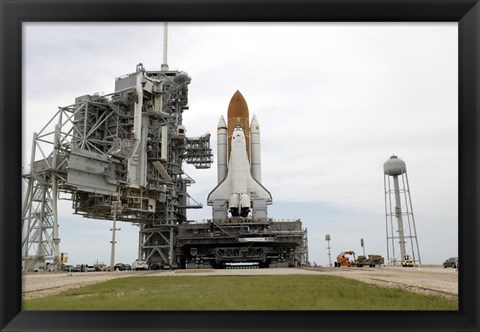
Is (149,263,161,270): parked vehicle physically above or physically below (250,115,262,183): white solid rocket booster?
below

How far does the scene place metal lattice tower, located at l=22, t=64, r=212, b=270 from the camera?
144 feet

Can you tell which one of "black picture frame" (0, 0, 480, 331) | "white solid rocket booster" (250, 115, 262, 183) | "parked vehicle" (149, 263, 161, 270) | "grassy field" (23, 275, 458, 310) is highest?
"white solid rocket booster" (250, 115, 262, 183)

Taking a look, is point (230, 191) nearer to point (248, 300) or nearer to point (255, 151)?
point (255, 151)

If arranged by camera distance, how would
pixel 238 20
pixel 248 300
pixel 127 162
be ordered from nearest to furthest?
1. pixel 238 20
2. pixel 248 300
3. pixel 127 162

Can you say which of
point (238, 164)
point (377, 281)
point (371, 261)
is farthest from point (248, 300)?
point (371, 261)

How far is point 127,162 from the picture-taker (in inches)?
1962

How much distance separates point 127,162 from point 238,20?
4671cm

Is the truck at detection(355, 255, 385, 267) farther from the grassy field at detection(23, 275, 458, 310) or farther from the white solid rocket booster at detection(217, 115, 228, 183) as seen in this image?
the grassy field at detection(23, 275, 458, 310)

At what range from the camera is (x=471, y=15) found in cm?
486

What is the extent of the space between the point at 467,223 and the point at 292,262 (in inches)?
1941

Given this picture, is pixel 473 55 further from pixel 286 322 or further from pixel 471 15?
pixel 286 322

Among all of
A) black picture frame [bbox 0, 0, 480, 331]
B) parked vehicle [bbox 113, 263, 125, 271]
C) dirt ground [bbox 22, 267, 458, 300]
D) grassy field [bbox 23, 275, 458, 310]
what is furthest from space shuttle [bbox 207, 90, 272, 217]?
black picture frame [bbox 0, 0, 480, 331]

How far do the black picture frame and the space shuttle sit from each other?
46.8m

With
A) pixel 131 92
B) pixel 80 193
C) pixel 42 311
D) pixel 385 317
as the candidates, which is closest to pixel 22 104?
pixel 42 311
